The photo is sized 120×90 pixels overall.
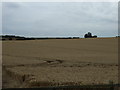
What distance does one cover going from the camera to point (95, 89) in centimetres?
707

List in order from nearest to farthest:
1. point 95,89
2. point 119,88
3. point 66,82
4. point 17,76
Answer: point 95,89
point 119,88
point 66,82
point 17,76

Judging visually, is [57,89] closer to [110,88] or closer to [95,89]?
[95,89]

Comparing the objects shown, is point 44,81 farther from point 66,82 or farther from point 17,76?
point 17,76

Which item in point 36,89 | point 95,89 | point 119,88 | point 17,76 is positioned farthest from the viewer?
point 17,76

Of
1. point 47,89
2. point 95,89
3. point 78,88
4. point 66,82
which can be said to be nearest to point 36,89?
point 47,89

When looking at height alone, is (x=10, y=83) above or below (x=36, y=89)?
below

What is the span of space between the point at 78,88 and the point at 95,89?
23.1 inches

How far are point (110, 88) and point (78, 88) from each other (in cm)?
106

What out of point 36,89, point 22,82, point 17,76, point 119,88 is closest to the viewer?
point 36,89

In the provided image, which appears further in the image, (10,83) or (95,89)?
(10,83)

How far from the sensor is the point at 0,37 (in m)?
60.3

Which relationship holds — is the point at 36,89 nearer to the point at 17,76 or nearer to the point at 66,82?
the point at 66,82

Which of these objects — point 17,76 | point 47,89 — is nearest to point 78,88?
point 47,89

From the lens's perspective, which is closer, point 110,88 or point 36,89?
point 36,89
